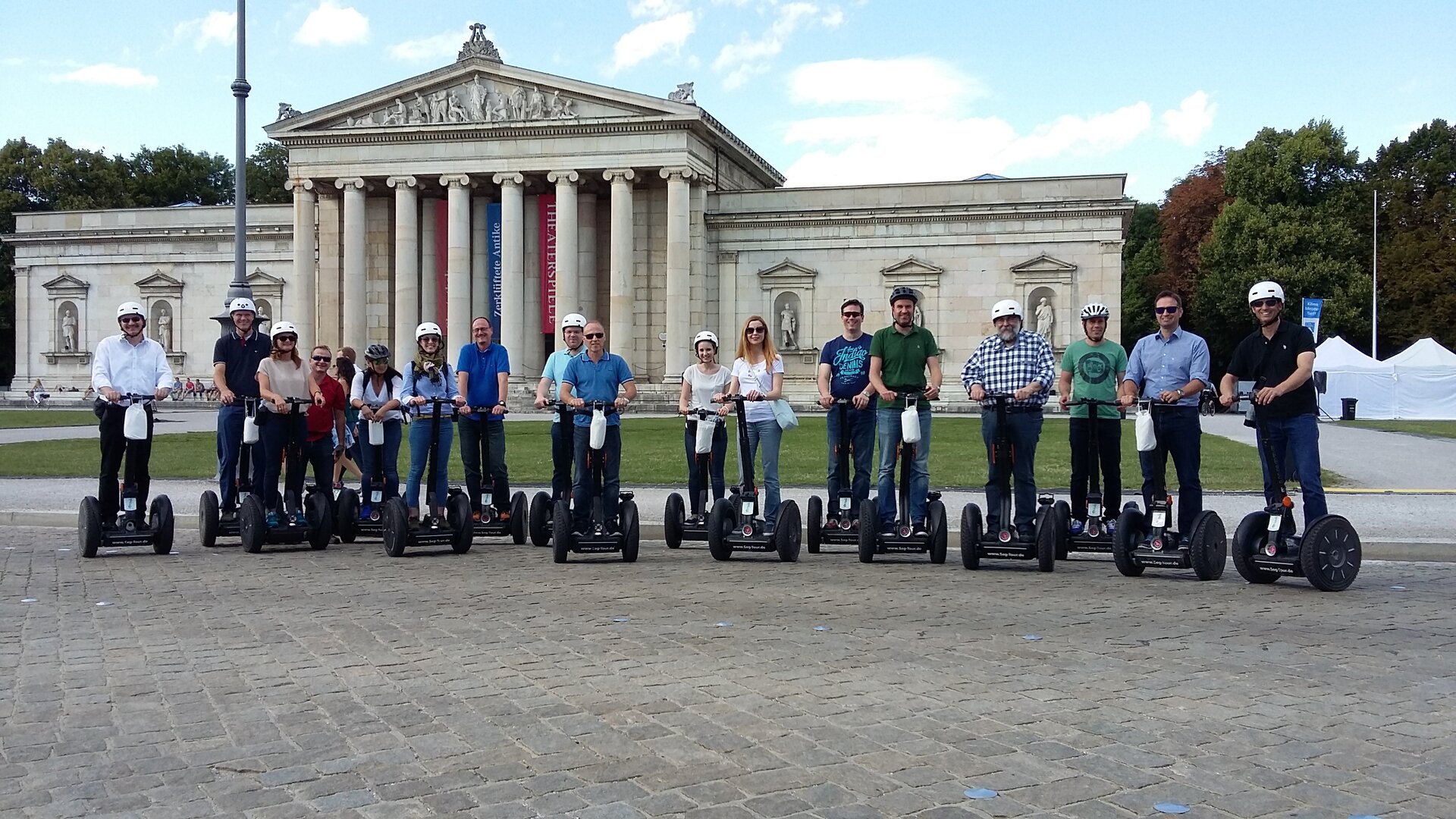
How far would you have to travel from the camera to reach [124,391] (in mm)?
11109

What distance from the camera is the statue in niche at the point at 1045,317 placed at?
170 ft

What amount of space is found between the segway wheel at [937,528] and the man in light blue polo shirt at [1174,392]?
5.43 ft

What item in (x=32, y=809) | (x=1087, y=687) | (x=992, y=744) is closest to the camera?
(x=32, y=809)

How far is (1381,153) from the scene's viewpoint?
65875 mm

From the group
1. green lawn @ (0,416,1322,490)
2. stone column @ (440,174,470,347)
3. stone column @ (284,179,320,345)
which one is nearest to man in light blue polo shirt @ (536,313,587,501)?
green lawn @ (0,416,1322,490)

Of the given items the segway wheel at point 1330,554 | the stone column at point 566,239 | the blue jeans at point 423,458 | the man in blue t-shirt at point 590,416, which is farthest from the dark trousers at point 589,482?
the stone column at point 566,239

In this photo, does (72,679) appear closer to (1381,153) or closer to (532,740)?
(532,740)

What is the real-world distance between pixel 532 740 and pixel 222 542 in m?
8.68

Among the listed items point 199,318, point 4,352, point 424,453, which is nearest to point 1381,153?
point 199,318

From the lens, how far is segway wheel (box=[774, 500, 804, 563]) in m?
10.8

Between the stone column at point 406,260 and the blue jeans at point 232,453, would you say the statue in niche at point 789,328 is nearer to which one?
the stone column at point 406,260

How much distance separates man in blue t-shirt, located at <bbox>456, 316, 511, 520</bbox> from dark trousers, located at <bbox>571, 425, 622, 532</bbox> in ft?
4.17

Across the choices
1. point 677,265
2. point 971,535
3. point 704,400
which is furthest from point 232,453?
point 677,265

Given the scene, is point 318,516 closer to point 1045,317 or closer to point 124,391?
point 124,391
